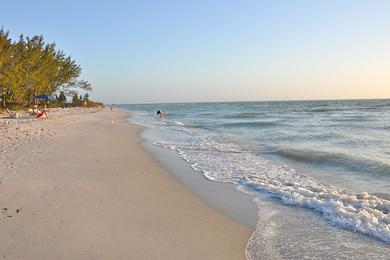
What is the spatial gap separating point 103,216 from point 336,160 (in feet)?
30.7

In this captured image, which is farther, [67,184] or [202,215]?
[67,184]

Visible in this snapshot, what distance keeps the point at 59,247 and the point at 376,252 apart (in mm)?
3929

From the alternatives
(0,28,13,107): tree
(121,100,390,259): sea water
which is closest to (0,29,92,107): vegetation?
(0,28,13,107): tree

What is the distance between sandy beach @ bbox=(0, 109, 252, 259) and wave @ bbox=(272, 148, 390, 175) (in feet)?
19.0

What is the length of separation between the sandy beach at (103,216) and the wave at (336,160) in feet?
19.0

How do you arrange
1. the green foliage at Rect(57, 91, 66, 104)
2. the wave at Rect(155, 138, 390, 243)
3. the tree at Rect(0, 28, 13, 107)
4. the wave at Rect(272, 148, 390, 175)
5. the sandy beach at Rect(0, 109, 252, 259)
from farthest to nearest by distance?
the green foliage at Rect(57, 91, 66, 104) → the tree at Rect(0, 28, 13, 107) → the wave at Rect(272, 148, 390, 175) → the wave at Rect(155, 138, 390, 243) → the sandy beach at Rect(0, 109, 252, 259)

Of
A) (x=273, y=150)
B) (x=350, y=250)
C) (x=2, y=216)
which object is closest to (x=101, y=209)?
(x=2, y=216)

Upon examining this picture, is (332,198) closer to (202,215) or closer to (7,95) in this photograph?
(202,215)

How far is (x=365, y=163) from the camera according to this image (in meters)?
11.7

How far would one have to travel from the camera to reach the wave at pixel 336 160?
1091 cm

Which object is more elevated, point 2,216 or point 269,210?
point 2,216

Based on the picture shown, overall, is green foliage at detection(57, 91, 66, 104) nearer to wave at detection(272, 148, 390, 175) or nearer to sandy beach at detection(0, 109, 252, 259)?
wave at detection(272, 148, 390, 175)

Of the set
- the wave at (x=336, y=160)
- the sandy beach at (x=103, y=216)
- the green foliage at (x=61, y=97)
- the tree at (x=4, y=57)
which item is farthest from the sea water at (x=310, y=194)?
the green foliage at (x=61, y=97)

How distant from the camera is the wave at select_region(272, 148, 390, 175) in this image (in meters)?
10.9
